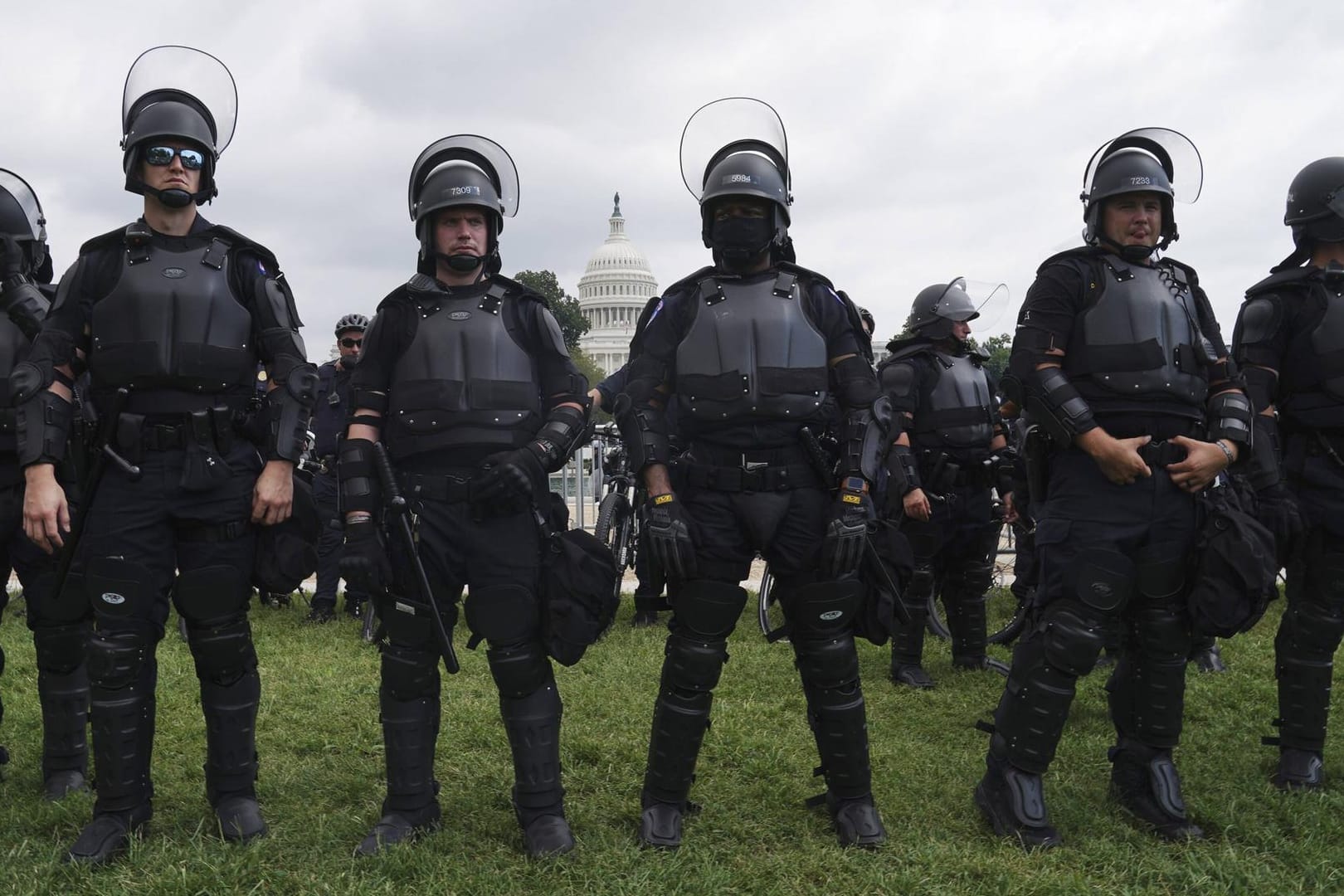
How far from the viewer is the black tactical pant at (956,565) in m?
6.93

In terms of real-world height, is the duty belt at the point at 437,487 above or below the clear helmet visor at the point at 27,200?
below

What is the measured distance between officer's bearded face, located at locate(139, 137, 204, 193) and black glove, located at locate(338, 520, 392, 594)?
58.4 inches

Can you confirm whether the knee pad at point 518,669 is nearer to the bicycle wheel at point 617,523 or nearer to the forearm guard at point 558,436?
the forearm guard at point 558,436

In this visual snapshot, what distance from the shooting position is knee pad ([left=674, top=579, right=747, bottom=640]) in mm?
3998

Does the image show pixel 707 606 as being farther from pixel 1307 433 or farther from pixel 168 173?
pixel 1307 433

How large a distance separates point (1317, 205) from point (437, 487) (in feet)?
13.7

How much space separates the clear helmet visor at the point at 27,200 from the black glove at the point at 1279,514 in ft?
18.7

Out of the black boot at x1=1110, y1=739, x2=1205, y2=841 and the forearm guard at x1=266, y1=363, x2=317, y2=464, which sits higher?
the forearm guard at x1=266, y1=363, x2=317, y2=464

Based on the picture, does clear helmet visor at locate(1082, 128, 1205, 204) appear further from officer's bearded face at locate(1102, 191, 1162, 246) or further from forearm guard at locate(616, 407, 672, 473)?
forearm guard at locate(616, 407, 672, 473)

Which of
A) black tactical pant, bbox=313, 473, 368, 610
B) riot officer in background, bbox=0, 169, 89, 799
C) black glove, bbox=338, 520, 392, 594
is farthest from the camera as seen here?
black tactical pant, bbox=313, 473, 368, 610

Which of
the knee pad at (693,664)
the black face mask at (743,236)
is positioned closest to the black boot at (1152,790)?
the knee pad at (693,664)

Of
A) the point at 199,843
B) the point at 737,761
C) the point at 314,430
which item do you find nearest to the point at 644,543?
the point at 737,761

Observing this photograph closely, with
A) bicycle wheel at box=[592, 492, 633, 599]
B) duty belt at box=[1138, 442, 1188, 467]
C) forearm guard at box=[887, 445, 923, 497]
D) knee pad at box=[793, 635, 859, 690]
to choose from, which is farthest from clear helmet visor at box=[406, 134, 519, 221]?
bicycle wheel at box=[592, 492, 633, 599]

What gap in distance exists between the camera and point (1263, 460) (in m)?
4.47
